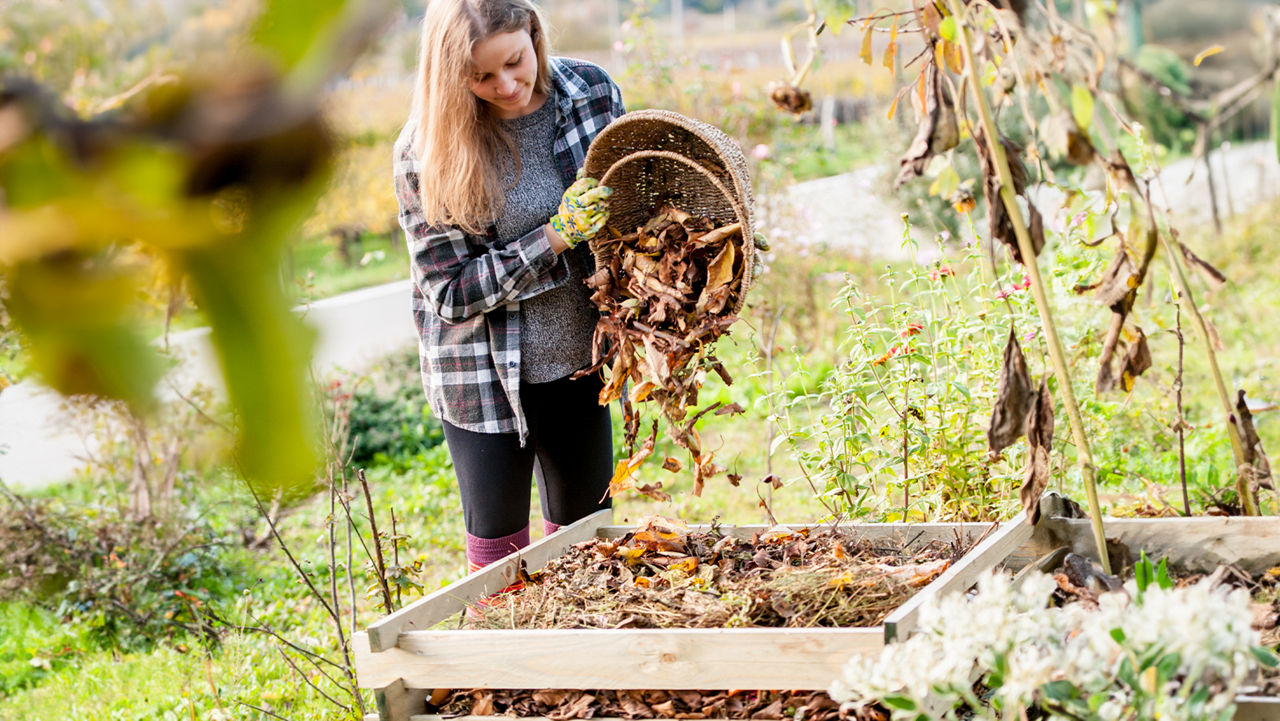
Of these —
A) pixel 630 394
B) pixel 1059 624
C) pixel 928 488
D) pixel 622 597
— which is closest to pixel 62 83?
pixel 1059 624

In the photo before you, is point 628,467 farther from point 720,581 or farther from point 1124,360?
point 1124,360

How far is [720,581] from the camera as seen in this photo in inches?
78.6

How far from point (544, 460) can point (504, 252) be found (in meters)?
0.51

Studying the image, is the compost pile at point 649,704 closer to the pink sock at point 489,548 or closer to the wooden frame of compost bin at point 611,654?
the wooden frame of compost bin at point 611,654

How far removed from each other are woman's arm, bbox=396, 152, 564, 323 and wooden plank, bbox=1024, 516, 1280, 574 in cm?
114

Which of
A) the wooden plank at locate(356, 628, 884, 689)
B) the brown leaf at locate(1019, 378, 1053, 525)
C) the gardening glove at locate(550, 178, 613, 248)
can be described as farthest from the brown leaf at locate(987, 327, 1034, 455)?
the gardening glove at locate(550, 178, 613, 248)

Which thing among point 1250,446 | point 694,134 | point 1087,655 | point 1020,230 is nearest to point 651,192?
point 694,134

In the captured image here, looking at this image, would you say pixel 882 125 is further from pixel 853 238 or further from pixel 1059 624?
pixel 1059 624

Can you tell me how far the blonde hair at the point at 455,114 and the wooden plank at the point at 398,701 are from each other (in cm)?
92

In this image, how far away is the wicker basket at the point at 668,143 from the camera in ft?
6.70

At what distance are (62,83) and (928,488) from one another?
2575mm

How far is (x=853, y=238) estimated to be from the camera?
7.95 metres

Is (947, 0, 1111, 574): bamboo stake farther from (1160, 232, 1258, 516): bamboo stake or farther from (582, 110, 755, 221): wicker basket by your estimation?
(582, 110, 755, 221): wicker basket

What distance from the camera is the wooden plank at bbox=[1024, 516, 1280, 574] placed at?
2.01m
